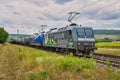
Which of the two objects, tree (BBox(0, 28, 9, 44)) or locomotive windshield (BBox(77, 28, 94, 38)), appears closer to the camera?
locomotive windshield (BBox(77, 28, 94, 38))

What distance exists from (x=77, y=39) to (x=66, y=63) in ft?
42.6

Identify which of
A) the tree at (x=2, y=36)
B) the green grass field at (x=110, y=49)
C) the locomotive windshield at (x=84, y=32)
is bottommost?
the green grass field at (x=110, y=49)

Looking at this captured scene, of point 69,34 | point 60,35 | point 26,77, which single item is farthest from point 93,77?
point 60,35

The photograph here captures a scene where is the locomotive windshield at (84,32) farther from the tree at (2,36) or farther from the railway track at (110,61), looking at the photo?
the tree at (2,36)

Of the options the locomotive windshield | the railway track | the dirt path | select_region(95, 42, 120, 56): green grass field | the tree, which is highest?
the tree

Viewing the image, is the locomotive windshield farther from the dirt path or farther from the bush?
the bush

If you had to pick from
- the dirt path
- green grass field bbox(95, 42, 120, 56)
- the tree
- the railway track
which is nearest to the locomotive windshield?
the railway track

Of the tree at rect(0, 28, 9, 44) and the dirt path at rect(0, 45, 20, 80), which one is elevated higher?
the tree at rect(0, 28, 9, 44)

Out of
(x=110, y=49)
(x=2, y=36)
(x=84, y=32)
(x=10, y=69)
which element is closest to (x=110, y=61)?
(x=10, y=69)

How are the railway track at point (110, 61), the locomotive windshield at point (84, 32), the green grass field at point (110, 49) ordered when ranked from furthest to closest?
the green grass field at point (110, 49) → the locomotive windshield at point (84, 32) → the railway track at point (110, 61)

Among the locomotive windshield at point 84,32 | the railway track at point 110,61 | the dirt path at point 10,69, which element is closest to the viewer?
the dirt path at point 10,69

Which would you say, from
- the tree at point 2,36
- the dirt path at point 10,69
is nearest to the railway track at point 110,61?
the dirt path at point 10,69

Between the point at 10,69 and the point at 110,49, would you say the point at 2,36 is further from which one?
the point at 10,69

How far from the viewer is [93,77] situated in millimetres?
13391
